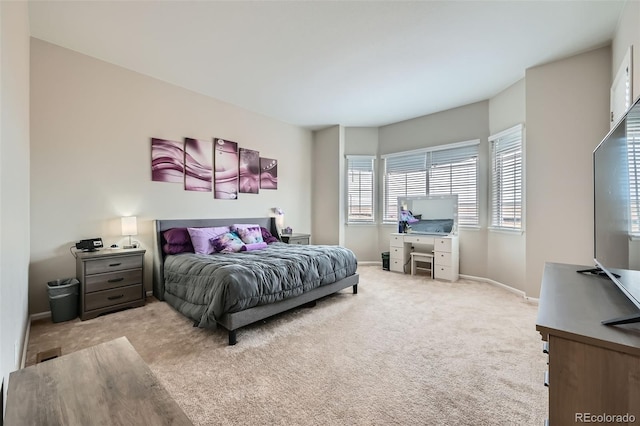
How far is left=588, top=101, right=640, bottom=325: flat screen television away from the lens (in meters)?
1.11

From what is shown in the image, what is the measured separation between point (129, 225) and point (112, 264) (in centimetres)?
51

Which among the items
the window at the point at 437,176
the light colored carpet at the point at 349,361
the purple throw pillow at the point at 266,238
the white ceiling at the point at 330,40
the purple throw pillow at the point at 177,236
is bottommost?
the light colored carpet at the point at 349,361

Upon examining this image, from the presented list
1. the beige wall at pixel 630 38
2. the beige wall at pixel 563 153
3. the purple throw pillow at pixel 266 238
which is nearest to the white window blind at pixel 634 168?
the beige wall at pixel 630 38

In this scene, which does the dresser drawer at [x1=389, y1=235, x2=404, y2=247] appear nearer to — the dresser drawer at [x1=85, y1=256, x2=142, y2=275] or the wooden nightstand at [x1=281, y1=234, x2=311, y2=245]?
the wooden nightstand at [x1=281, y1=234, x2=311, y2=245]

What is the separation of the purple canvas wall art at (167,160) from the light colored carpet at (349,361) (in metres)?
1.70

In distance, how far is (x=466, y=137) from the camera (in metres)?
4.62

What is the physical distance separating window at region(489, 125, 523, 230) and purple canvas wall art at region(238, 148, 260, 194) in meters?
3.93

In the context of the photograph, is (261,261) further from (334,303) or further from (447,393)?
(447,393)

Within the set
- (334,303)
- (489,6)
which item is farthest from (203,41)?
(334,303)

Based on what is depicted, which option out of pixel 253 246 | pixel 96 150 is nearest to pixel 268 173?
pixel 253 246

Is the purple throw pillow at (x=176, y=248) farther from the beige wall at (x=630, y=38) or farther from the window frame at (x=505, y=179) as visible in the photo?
the beige wall at (x=630, y=38)

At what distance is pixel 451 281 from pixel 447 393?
301cm

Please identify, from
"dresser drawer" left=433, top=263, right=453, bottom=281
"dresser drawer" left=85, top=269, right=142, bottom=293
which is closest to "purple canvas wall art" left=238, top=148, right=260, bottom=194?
"dresser drawer" left=85, top=269, right=142, bottom=293
